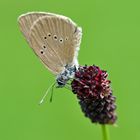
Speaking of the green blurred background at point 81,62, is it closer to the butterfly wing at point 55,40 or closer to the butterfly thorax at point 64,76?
the butterfly wing at point 55,40

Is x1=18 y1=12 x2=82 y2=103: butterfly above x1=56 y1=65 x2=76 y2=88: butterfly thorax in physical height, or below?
above

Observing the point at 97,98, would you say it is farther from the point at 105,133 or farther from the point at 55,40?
the point at 55,40

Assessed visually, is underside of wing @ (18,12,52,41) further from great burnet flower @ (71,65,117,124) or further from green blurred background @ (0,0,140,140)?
green blurred background @ (0,0,140,140)

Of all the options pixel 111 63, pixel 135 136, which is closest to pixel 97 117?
pixel 135 136

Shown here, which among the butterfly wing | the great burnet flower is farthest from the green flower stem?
the butterfly wing

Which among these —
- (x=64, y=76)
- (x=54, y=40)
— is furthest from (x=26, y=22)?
(x=64, y=76)

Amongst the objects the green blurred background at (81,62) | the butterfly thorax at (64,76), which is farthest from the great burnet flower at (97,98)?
the green blurred background at (81,62)
